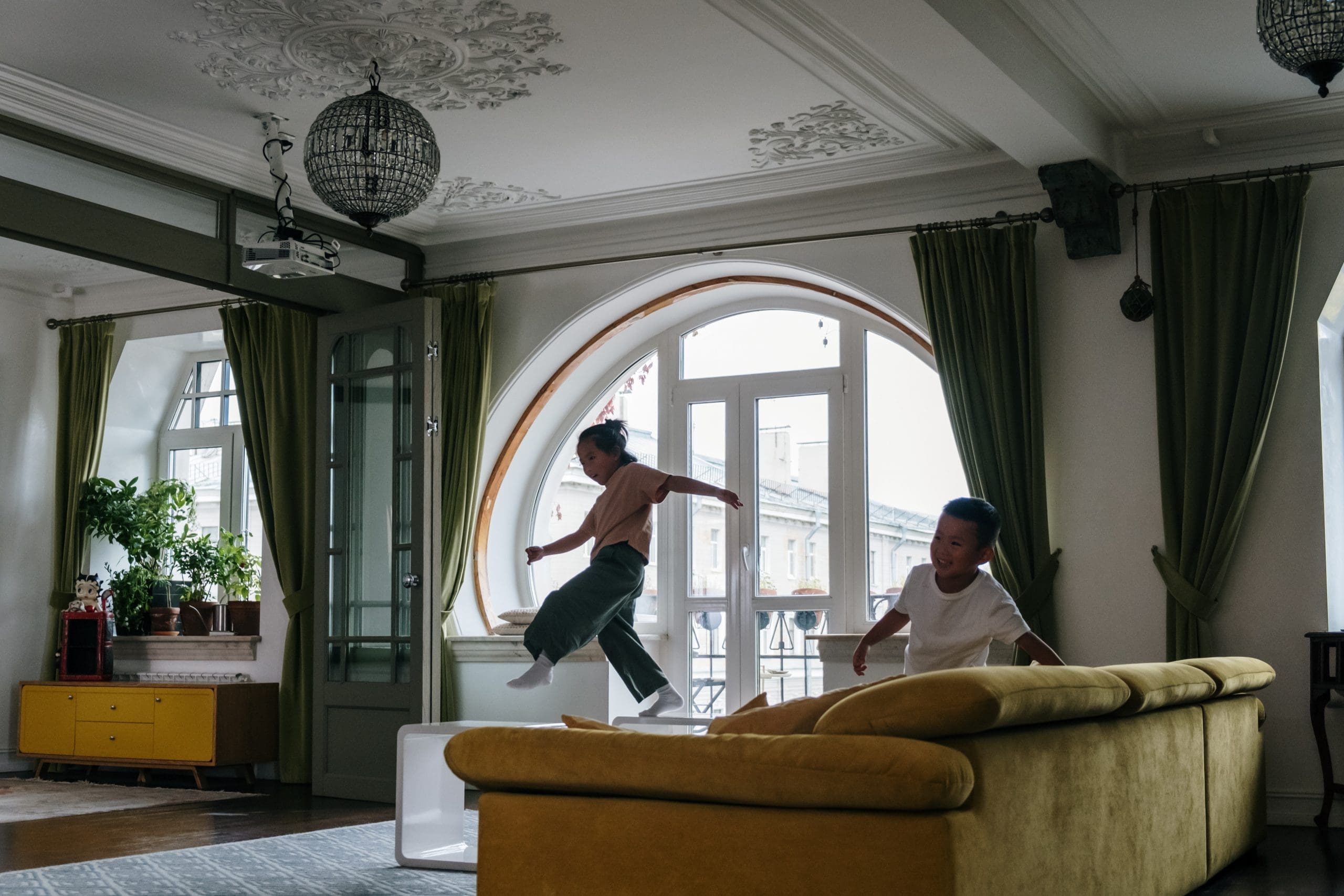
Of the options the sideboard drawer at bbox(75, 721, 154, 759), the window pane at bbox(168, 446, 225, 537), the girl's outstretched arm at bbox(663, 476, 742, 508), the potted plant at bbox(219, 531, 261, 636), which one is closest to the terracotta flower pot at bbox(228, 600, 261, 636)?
the potted plant at bbox(219, 531, 261, 636)

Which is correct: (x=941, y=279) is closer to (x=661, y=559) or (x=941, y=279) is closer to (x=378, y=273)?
(x=661, y=559)

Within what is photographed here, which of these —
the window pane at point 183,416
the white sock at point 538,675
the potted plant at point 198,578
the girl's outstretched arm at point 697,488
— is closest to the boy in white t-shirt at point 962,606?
the girl's outstretched arm at point 697,488

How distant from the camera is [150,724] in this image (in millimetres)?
7004

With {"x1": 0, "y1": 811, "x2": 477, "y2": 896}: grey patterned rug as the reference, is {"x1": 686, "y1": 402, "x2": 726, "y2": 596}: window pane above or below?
above

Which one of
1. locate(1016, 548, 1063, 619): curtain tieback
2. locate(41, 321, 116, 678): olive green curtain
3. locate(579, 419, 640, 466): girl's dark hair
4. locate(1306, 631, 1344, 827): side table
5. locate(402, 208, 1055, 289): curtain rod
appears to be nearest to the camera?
locate(579, 419, 640, 466): girl's dark hair

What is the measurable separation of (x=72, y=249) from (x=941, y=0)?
3377 mm

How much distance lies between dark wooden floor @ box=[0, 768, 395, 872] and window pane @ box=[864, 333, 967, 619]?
2.58m

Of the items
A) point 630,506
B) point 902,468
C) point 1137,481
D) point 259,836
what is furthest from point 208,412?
point 1137,481

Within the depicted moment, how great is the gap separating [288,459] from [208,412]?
5.68 ft

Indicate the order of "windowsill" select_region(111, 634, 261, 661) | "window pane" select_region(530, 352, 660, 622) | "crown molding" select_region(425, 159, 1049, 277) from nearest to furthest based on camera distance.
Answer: "crown molding" select_region(425, 159, 1049, 277)
"window pane" select_region(530, 352, 660, 622)
"windowsill" select_region(111, 634, 261, 661)

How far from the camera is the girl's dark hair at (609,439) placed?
4.72m

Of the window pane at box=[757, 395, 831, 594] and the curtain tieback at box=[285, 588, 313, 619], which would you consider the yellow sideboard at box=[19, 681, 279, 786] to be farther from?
the window pane at box=[757, 395, 831, 594]

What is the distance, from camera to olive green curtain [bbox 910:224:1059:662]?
553 centimetres

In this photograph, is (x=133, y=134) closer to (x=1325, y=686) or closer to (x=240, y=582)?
(x=240, y=582)
